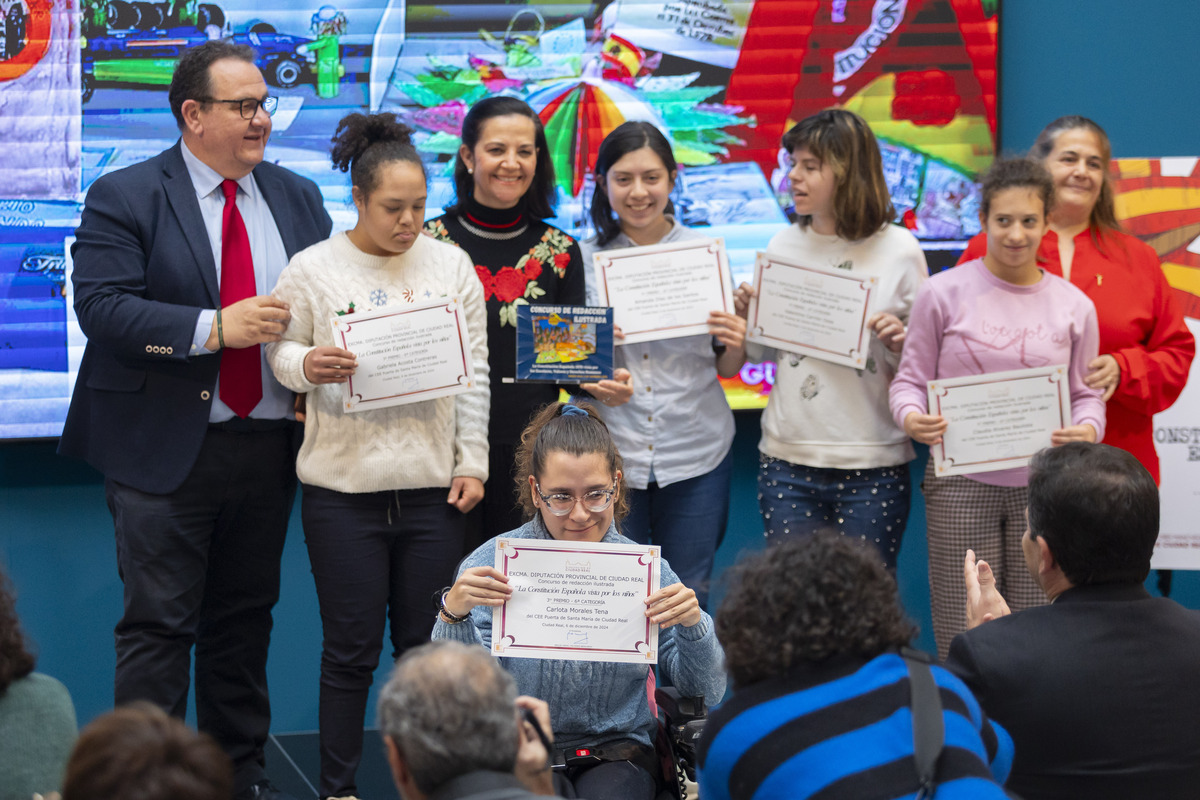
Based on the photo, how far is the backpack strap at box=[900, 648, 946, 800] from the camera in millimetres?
1352

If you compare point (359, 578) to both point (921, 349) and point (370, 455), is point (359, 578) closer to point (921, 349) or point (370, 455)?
point (370, 455)

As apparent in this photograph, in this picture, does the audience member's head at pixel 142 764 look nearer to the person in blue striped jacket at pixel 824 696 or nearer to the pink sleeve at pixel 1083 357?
the person in blue striped jacket at pixel 824 696

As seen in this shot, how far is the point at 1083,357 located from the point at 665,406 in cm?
121

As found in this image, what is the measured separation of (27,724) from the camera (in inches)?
63.6

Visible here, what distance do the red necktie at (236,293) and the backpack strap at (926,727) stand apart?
2.09 metres

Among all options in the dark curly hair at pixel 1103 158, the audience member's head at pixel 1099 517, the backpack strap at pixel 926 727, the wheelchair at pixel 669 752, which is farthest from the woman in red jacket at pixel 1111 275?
the backpack strap at pixel 926 727

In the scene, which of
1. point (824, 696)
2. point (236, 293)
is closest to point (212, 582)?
point (236, 293)

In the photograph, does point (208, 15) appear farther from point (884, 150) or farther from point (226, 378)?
point (884, 150)

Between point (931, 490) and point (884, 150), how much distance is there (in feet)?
4.76

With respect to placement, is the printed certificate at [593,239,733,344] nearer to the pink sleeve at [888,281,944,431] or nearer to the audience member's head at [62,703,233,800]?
the pink sleeve at [888,281,944,431]

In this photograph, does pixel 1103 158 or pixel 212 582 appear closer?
pixel 212 582

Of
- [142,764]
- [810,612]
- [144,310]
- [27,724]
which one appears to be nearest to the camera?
[142,764]

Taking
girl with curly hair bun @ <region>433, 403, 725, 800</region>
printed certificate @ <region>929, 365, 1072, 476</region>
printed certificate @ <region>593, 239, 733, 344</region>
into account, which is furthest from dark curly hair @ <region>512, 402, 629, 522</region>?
printed certificate @ <region>929, 365, 1072, 476</region>

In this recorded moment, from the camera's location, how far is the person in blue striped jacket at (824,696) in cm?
137
